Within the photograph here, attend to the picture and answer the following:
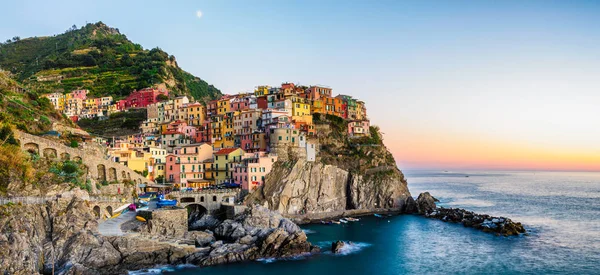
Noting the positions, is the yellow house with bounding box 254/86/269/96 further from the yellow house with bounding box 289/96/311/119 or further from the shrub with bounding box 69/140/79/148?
the shrub with bounding box 69/140/79/148

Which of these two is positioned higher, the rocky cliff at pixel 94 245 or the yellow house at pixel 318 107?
the yellow house at pixel 318 107

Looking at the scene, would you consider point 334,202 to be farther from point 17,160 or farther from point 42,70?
point 42,70

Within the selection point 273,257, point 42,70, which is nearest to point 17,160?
point 273,257

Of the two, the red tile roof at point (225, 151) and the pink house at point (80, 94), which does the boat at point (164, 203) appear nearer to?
the red tile roof at point (225, 151)

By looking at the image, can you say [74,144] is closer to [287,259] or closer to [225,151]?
[225,151]

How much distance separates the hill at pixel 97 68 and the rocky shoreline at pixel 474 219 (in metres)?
60.8

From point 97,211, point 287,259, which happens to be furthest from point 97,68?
point 287,259

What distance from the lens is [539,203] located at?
8088 centimetres

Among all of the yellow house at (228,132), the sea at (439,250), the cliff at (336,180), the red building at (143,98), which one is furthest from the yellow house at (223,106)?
the sea at (439,250)

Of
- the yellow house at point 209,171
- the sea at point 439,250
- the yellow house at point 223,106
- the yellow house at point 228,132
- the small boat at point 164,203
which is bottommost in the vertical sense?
the sea at point 439,250

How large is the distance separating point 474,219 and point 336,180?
60.5ft

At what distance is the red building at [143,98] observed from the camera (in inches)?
3607

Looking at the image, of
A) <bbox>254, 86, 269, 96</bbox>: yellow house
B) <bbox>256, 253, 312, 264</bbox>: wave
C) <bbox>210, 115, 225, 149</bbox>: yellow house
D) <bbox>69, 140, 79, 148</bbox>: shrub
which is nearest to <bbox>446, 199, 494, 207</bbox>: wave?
<bbox>254, 86, 269, 96</bbox>: yellow house

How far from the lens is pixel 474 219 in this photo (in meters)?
56.8
